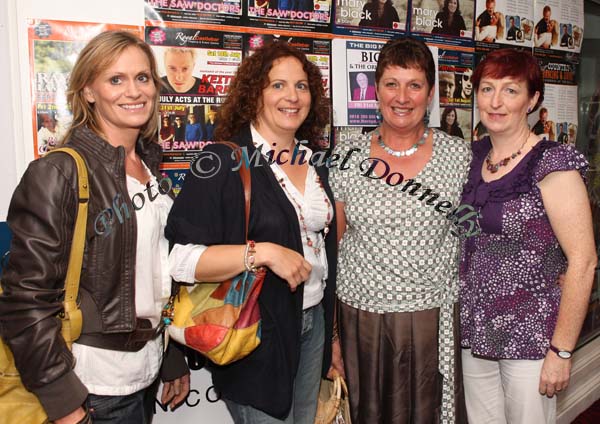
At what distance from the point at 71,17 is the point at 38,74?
0.77ft

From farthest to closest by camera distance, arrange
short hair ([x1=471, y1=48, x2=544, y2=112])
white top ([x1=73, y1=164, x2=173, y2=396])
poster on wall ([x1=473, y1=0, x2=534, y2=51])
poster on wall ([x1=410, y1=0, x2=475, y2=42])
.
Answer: poster on wall ([x1=473, y1=0, x2=534, y2=51]) < poster on wall ([x1=410, y1=0, x2=475, y2=42]) < short hair ([x1=471, y1=48, x2=544, y2=112]) < white top ([x1=73, y1=164, x2=173, y2=396])

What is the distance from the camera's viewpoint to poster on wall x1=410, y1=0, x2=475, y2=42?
8.61 ft

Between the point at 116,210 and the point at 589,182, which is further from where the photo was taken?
the point at 589,182

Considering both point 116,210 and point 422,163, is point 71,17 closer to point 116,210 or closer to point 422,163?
point 116,210

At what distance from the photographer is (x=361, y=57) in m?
2.44

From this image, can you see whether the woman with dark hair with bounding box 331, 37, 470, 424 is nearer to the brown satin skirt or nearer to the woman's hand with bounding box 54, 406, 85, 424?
the brown satin skirt

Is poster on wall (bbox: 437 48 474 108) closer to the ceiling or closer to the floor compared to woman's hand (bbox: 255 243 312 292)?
closer to the ceiling

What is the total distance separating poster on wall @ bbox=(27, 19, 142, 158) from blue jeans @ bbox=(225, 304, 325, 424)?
110 centimetres

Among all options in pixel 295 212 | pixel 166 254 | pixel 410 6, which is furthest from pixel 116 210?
pixel 410 6

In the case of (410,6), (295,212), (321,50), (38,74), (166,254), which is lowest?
(166,254)

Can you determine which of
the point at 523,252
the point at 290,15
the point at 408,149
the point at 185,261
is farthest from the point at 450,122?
the point at 185,261

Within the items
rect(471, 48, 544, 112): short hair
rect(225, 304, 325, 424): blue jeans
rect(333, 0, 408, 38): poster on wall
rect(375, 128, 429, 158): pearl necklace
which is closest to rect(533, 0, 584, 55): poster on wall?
rect(333, 0, 408, 38): poster on wall

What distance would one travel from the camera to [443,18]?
8.90 ft

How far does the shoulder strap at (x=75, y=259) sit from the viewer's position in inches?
51.0
